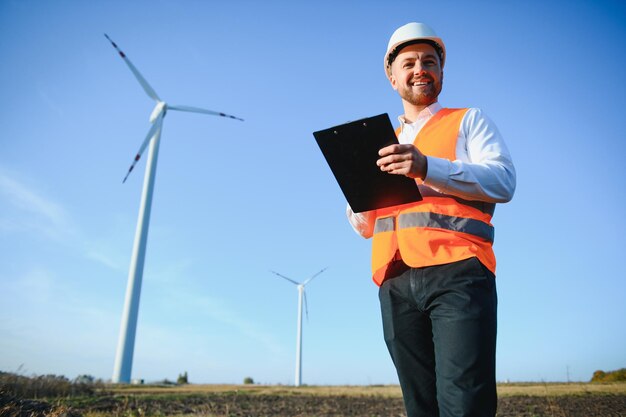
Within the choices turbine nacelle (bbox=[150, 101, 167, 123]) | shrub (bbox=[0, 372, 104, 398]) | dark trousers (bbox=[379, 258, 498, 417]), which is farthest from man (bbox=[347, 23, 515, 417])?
turbine nacelle (bbox=[150, 101, 167, 123])

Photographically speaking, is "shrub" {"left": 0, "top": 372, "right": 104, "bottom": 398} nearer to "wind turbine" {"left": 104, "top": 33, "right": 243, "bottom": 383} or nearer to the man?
the man

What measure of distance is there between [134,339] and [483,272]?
34.7m

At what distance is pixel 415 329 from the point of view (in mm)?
2562

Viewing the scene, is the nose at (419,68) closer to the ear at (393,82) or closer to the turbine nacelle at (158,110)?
the ear at (393,82)

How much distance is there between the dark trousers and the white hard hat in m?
1.57

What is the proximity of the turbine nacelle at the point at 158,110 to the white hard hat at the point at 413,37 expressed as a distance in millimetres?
35113

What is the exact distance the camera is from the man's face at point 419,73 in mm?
3004

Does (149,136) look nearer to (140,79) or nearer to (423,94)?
(140,79)

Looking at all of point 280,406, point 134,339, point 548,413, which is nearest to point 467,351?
point 548,413

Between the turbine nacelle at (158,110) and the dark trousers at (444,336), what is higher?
the turbine nacelle at (158,110)

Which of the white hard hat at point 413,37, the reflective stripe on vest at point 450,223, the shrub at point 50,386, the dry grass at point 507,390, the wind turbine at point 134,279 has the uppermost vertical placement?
the wind turbine at point 134,279

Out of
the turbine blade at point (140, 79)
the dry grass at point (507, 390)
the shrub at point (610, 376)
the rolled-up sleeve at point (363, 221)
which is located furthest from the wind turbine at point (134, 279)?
the rolled-up sleeve at point (363, 221)

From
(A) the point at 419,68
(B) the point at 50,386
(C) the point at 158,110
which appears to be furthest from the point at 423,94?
(C) the point at 158,110

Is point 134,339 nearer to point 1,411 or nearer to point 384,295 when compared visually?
point 1,411
